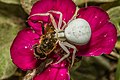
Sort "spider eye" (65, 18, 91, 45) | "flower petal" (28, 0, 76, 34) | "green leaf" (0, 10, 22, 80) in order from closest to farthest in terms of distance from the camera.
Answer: "spider eye" (65, 18, 91, 45) < "flower petal" (28, 0, 76, 34) < "green leaf" (0, 10, 22, 80)

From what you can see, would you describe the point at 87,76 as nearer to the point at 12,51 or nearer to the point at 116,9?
the point at 116,9

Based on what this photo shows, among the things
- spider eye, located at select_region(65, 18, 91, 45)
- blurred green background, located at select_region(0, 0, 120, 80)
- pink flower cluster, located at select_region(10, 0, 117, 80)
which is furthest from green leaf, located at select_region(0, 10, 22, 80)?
spider eye, located at select_region(65, 18, 91, 45)

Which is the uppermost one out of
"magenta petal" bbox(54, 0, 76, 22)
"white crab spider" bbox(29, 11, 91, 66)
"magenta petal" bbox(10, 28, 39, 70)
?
"magenta petal" bbox(54, 0, 76, 22)

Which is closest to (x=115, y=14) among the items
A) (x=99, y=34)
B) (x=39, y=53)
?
(x=99, y=34)

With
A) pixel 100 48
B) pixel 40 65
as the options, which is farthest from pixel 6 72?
pixel 100 48

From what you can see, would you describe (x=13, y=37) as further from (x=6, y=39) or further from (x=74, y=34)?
(x=74, y=34)

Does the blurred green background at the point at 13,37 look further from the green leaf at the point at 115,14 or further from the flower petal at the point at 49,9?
the flower petal at the point at 49,9

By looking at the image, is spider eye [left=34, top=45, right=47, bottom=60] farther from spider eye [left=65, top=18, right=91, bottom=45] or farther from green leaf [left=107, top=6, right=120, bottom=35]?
green leaf [left=107, top=6, right=120, bottom=35]
